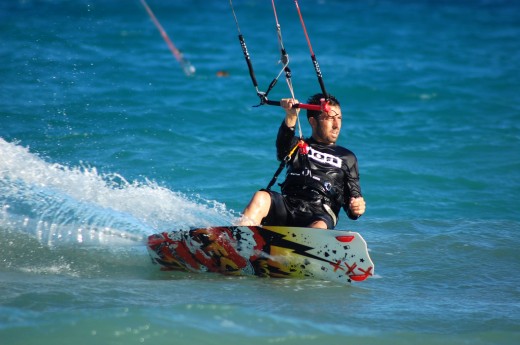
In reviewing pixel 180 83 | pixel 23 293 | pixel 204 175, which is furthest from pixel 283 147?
pixel 180 83

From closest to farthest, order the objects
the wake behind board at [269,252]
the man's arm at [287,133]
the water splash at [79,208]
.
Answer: the wake behind board at [269,252] → the man's arm at [287,133] → the water splash at [79,208]

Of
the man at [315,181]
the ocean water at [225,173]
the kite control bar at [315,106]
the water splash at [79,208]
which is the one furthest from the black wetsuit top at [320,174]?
the water splash at [79,208]

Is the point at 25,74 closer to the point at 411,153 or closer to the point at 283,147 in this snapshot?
the point at 411,153

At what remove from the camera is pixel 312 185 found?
6.87 meters

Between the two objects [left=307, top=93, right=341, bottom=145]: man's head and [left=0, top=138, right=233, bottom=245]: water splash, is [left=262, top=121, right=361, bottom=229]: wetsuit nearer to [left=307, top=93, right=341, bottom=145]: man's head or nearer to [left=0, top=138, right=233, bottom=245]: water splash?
[left=307, top=93, right=341, bottom=145]: man's head

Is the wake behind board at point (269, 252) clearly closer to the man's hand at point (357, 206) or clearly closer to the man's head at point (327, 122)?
the man's hand at point (357, 206)

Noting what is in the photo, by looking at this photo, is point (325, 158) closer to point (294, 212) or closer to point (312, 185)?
point (312, 185)

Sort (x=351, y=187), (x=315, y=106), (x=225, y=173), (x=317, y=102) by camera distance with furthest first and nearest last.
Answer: (x=225, y=173)
(x=317, y=102)
(x=351, y=187)
(x=315, y=106)

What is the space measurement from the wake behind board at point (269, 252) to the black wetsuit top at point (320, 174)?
64 centimetres

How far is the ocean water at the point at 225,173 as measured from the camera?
17.9 ft

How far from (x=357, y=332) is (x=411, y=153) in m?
6.99

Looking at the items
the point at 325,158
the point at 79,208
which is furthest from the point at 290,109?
the point at 79,208

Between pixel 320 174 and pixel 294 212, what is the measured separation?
416mm

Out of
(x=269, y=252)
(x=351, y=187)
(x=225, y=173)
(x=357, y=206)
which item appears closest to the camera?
(x=269, y=252)
